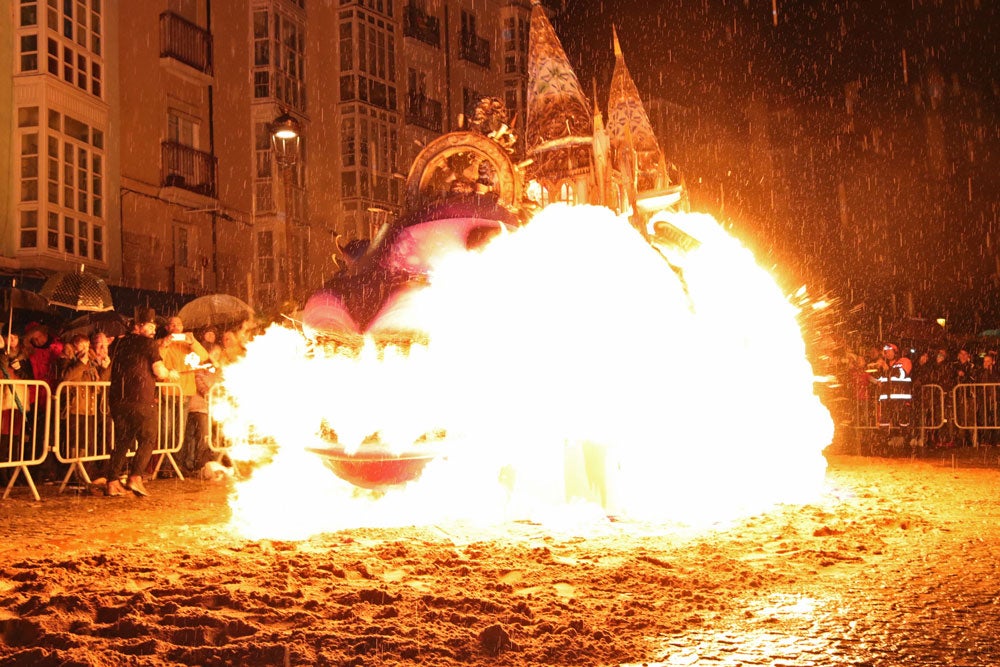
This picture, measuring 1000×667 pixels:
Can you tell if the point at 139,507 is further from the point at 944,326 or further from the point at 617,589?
the point at 944,326

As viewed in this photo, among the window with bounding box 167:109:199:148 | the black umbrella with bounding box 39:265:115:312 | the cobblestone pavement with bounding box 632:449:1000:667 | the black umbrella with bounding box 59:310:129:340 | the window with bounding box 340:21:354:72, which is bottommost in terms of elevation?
the cobblestone pavement with bounding box 632:449:1000:667

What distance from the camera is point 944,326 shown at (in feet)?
93.5

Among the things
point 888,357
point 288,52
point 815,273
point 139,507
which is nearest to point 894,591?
point 139,507

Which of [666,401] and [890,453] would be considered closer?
[666,401]

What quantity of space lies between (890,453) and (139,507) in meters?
11.9

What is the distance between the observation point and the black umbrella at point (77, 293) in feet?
57.2

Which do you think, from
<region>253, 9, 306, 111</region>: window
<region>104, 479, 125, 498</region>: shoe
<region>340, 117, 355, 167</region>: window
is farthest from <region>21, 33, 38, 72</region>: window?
<region>104, 479, 125, 498</region>: shoe

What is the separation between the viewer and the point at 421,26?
127ft

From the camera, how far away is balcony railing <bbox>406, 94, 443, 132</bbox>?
3744 cm

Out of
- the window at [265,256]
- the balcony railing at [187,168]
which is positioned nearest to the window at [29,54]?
the balcony railing at [187,168]

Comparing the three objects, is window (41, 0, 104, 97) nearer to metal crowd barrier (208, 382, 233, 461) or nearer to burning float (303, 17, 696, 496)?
metal crowd barrier (208, 382, 233, 461)

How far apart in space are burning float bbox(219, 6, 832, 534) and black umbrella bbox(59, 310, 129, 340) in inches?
247

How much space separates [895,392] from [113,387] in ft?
45.1

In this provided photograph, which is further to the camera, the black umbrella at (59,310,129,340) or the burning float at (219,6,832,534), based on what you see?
the black umbrella at (59,310,129,340)
